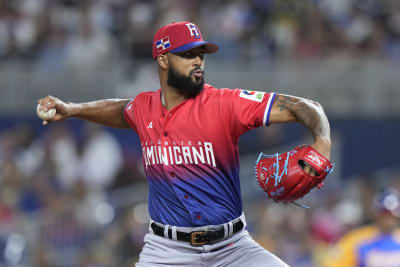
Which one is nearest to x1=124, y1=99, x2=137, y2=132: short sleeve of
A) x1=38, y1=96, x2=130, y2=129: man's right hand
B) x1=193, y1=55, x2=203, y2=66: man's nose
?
x1=38, y1=96, x2=130, y2=129: man's right hand

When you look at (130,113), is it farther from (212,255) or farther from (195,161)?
(212,255)

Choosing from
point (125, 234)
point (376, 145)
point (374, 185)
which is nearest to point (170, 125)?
point (125, 234)

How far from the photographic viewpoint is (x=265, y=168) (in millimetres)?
4699

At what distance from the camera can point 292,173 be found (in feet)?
14.8

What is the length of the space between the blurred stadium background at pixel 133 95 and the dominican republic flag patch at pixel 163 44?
13.8 feet

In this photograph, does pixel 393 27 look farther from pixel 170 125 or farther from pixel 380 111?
pixel 170 125

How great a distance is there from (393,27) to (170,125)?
8510 mm

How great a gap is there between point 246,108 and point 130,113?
3.34ft

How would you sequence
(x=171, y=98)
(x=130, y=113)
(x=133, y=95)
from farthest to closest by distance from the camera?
1. (x=133, y=95)
2. (x=130, y=113)
3. (x=171, y=98)

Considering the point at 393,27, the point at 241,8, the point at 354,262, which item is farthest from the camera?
the point at 241,8

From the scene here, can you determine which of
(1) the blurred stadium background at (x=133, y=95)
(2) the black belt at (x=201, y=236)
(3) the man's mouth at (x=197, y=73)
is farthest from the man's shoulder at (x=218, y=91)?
(1) the blurred stadium background at (x=133, y=95)

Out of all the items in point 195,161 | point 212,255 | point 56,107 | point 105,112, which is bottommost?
point 212,255

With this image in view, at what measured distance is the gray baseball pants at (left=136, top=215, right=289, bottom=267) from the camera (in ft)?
16.4

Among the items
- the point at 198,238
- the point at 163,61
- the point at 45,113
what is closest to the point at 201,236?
the point at 198,238
